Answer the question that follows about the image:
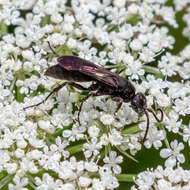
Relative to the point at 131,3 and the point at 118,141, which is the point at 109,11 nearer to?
the point at 131,3

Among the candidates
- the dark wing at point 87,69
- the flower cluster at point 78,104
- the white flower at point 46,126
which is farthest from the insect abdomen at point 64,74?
the white flower at point 46,126

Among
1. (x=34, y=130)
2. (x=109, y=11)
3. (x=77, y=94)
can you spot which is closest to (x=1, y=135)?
(x=34, y=130)

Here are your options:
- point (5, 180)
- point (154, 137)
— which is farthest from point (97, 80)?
point (5, 180)

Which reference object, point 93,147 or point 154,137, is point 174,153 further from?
point 93,147

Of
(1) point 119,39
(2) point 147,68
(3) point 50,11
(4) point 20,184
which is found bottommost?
(4) point 20,184

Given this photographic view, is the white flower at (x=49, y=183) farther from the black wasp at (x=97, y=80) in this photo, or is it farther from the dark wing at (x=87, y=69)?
the dark wing at (x=87, y=69)

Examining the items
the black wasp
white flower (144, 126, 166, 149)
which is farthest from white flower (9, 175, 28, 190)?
white flower (144, 126, 166, 149)
